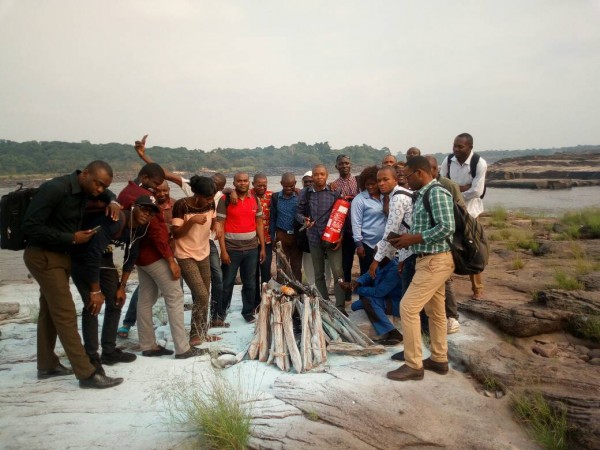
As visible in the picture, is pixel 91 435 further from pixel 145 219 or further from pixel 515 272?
pixel 515 272

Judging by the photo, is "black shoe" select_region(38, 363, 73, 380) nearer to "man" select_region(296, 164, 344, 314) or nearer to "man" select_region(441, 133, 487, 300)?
"man" select_region(296, 164, 344, 314)

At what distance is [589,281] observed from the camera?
6121 mm

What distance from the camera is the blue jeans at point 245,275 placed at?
17.7ft

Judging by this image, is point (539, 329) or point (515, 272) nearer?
point (539, 329)

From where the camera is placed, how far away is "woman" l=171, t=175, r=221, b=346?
455cm

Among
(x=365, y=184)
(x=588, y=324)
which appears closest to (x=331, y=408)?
(x=365, y=184)

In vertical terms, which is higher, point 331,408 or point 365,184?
point 365,184

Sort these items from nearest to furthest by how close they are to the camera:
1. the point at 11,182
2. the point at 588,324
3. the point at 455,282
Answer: the point at 588,324
the point at 455,282
the point at 11,182

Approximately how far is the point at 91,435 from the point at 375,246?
131 inches

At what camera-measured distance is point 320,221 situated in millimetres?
5383

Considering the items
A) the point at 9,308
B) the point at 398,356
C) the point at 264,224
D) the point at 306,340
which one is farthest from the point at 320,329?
the point at 9,308

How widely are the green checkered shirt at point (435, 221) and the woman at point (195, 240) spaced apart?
85.9 inches

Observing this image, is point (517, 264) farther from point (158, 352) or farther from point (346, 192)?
point (158, 352)

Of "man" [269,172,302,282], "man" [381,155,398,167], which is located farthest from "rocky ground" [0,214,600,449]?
"man" [381,155,398,167]
